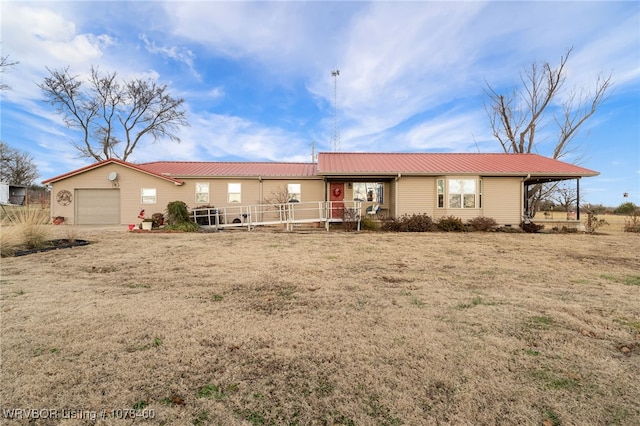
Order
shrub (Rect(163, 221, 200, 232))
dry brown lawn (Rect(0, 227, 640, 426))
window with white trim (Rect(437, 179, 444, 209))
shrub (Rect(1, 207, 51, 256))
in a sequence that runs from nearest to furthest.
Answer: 1. dry brown lawn (Rect(0, 227, 640, 426))
2. shrub (Rect(1, 207, 51, 256))
3. shrub (Rect(163, 221, 200, 232))
4. window with white trim (Rect(437, 179, 444, 209))

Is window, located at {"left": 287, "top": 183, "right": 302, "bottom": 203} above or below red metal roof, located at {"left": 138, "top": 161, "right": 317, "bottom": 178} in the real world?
below

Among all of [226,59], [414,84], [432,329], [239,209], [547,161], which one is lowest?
[432,329]

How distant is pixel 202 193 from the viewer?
17453 mm

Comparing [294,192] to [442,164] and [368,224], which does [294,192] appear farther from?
[442,164]

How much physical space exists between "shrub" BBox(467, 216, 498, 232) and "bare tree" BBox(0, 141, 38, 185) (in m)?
50.2

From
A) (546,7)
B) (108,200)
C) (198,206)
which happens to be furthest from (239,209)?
(546,7)

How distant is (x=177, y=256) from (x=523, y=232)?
15868 millimetres

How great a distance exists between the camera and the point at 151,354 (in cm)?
282

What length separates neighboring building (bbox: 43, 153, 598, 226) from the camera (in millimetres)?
15711

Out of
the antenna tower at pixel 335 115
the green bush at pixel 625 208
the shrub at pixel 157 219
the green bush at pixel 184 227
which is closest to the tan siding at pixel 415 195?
the green bush at pixel 184 227

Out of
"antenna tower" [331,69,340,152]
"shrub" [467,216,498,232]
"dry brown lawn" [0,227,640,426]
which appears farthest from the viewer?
"antenna tower" [331,69,340,152]

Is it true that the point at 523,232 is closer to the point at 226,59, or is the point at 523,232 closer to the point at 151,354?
the point at 151,354

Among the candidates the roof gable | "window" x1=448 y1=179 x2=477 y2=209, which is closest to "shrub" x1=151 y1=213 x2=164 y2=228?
the roof gable

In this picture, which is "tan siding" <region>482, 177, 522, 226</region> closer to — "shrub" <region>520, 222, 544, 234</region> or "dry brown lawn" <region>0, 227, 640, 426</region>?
"shrub" <region>520, 222, 544, 234</region>
